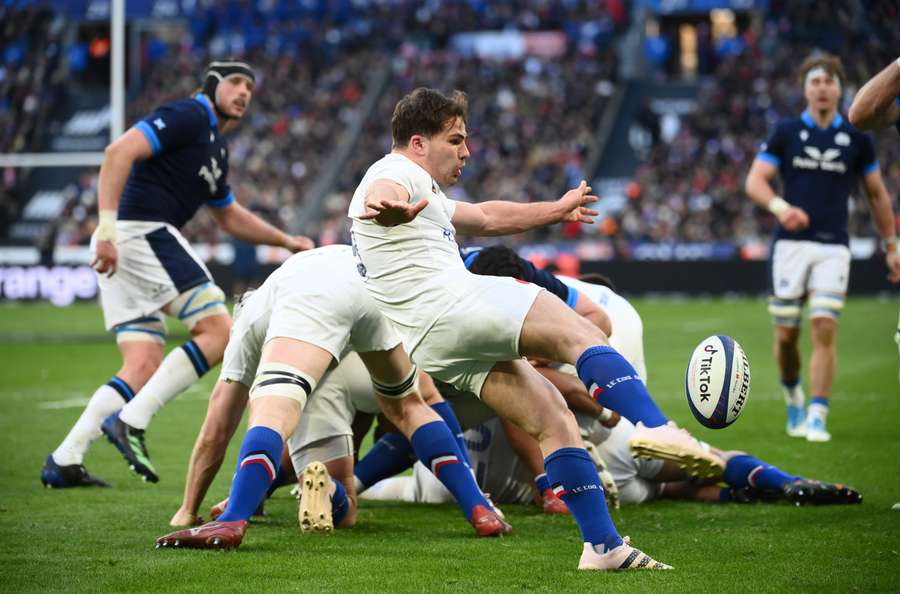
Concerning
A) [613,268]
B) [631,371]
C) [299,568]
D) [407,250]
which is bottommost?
[613,268]

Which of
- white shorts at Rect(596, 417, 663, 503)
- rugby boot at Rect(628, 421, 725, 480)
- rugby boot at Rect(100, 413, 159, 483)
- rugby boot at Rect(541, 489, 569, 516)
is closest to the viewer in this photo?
rugby boot at Rect(628, 421, 725, 480)

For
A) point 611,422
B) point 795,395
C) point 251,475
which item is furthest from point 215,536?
point 795,395

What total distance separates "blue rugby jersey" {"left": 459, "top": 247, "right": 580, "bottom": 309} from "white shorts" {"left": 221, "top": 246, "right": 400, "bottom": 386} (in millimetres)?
855

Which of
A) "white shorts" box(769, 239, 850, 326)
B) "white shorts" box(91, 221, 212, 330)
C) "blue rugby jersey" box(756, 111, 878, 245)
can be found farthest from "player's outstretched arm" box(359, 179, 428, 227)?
"blue rugby jersey" box(756, 111, 878, 245)

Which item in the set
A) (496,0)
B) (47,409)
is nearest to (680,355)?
(47,409)

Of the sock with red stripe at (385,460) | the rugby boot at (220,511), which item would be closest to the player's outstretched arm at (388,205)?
the rugby boot at (220,511)

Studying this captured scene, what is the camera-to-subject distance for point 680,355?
50.3 ft

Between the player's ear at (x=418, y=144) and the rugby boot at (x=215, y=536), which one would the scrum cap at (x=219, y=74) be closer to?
the player's ear at (x=418, y=144)

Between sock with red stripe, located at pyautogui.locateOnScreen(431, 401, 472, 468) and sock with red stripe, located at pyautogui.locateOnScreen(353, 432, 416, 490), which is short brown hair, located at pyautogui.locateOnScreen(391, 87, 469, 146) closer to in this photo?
sock with red stripe, located at pyautogui.locateOnScreen(431, 401, 472, 468)

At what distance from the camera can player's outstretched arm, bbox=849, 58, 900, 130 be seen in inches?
211

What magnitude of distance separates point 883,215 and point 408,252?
17.2 feet

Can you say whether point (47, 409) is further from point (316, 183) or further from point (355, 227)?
point (316, 183)

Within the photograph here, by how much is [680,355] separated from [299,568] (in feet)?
36.5

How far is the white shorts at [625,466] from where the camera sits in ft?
21.1
